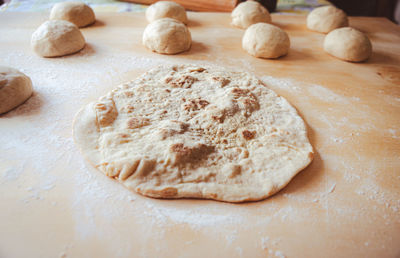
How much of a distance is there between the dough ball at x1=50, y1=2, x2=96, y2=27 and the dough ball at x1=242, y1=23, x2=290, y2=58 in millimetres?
1715

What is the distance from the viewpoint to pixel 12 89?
170 centimetres

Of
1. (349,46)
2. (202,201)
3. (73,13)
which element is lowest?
(202,201)

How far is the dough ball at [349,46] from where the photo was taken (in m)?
2.40

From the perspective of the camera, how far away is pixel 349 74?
2.32 m

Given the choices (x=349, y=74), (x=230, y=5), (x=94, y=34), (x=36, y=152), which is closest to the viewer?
(x=36, y=152)

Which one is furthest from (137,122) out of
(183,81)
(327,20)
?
(327,20)

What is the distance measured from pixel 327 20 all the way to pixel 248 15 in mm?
870

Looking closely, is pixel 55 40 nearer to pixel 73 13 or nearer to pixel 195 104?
pixel 73 13

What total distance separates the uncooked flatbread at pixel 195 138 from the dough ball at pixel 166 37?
0.56 meters

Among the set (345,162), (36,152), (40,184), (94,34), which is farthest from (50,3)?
(345,162)

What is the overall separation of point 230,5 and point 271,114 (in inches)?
86.5

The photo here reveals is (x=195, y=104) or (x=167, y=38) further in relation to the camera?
(x=167, y=38)

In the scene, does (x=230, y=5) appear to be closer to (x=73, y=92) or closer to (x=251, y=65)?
(x=251, y=65)

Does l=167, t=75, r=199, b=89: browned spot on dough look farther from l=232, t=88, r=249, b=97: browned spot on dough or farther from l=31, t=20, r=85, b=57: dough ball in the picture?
l=31, t=20, r=85, b=57: dough ball
